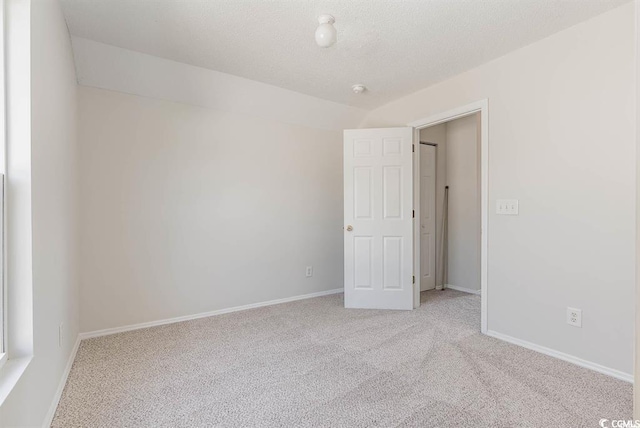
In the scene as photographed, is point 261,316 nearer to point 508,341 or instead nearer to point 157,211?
point 157,211

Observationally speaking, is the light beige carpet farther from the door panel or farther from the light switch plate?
the door panel

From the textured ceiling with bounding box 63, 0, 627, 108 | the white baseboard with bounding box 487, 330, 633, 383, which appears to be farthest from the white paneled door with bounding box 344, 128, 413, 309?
the white baseboard with bounding box 487, 330, 633, 383

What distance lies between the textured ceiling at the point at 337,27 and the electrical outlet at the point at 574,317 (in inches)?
77.3

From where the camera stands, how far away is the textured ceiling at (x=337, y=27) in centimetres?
203

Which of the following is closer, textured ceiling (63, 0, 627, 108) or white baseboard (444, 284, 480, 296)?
textured ceiling (63, 0, 627, 108)

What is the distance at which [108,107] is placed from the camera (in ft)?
8.89

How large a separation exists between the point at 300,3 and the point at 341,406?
2372 millimetres

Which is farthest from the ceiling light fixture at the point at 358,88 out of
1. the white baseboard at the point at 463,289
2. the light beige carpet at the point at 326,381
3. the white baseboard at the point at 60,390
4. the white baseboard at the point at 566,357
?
the white baseboard at the point at 60,390

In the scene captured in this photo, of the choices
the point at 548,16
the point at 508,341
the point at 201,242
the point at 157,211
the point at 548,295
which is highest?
the point at 548,16

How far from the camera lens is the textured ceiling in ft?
6.64

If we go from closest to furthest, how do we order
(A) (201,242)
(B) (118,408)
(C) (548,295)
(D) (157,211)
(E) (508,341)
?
(B) (118,408) < (C) (548,295) < (E) (508,341) < (D) (157,211) < (A) (201,242)

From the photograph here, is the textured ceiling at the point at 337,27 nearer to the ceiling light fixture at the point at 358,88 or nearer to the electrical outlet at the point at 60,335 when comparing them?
the ceiling light fixture at the point at 358,88

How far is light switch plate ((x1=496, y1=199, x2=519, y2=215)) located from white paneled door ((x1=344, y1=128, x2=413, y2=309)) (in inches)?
36.3

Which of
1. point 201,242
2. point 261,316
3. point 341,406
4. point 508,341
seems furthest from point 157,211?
point 508,341
